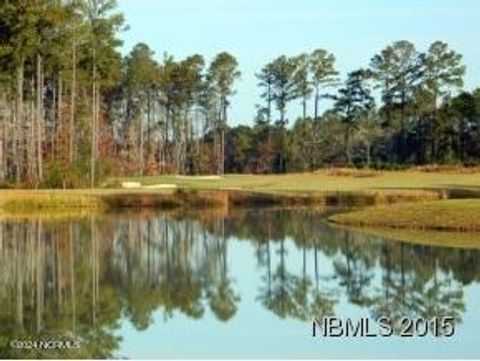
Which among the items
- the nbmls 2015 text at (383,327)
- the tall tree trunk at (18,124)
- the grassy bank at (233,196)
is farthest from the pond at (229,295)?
the tall tree trunk at (18,124)

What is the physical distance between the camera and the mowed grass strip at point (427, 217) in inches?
1185

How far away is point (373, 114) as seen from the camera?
11606cm

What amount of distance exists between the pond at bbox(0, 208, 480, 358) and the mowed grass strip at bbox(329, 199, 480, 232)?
7.54 ft

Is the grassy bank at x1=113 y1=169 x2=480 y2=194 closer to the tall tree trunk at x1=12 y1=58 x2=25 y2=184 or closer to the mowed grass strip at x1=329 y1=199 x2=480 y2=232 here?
the tall tree trunk at x1=12 y1=58 x2=25 y2=184

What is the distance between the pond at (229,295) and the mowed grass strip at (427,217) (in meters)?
2.30

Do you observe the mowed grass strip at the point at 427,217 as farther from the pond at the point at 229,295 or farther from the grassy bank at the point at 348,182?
the grassy bank at the point at 348,182

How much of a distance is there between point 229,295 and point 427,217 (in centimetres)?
1518

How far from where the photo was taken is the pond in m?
12.7

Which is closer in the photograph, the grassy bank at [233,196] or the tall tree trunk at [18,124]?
the grassy bank at [233,196]

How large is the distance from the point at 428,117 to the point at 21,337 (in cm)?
9212

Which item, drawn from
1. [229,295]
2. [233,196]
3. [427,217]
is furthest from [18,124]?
[229,295]

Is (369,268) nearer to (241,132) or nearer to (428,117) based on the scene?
(428,117)

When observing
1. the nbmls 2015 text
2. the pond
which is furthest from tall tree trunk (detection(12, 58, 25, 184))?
the nbmls 2015 text

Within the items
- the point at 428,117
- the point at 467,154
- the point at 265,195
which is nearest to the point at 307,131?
the point at 428,117
